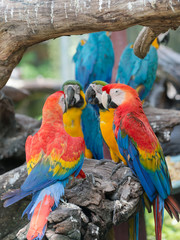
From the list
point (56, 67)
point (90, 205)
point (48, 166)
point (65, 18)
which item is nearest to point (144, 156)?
point (90, 205)

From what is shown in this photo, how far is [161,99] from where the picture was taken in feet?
11.3

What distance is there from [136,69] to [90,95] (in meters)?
0.81

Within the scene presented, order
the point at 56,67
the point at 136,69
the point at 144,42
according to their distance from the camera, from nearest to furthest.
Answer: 1. the point at 144,42
2. the point at 136,69
3. the point at 56,67

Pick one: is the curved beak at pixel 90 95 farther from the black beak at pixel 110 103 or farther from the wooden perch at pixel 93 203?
the wooden perch at pixel 93 203

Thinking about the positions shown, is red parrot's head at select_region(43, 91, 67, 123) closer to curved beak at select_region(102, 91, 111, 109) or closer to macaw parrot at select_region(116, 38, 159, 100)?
curved beak at select_region(102, 91, 111, 109)

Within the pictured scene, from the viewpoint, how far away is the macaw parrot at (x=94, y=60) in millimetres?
2441

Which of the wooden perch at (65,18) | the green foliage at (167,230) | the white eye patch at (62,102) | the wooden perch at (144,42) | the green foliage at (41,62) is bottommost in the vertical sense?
the green foliage at (167,230)

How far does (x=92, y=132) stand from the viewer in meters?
2.09

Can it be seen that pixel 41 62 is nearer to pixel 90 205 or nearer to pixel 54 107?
pixel 54 107

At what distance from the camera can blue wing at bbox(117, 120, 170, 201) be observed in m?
1.44

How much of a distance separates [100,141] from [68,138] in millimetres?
711

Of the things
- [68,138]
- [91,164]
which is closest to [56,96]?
[68,138]

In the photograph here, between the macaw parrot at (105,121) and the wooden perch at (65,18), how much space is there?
49 centimetres

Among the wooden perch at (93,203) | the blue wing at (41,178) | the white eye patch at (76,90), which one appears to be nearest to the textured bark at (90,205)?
the wooden perch at (93,203)
